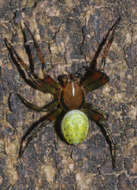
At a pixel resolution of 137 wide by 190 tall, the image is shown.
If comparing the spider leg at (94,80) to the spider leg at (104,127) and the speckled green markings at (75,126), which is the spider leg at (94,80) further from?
the speckled green markings at (75,126)

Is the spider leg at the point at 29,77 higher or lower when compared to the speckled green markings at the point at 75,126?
higher

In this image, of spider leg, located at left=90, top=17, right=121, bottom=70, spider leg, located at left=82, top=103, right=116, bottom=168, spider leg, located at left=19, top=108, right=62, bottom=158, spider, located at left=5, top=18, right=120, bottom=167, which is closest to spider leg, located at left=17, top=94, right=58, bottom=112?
spider, located at left=5, top=18, right=120, bottom=167

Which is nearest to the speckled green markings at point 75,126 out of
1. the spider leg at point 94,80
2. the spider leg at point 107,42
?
the spider leg at point 94,80

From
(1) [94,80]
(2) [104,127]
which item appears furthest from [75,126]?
(1) [94,80]

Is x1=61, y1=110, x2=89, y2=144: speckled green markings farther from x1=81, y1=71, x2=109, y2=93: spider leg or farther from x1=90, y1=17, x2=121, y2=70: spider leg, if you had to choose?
x1=90, y1=17, x2=121, y2=70: spider leg

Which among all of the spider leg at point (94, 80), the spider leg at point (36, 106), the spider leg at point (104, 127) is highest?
the spider leg at point (94, 80)

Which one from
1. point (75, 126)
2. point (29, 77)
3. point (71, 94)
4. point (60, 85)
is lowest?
point (75, 126)

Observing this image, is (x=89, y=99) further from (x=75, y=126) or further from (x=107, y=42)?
(x=107, y=42)
